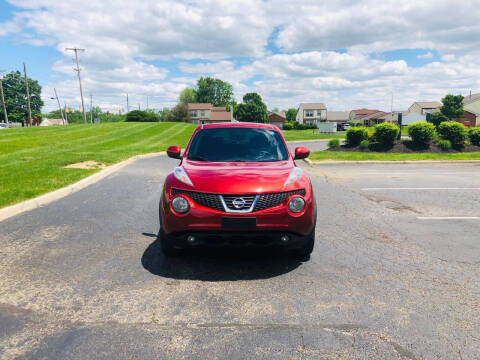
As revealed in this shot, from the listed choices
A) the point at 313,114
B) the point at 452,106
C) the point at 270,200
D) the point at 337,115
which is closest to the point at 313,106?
the point at 313,114

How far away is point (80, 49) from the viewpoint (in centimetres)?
5581

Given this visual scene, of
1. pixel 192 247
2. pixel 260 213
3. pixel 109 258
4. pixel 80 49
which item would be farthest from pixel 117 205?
pixel 80 49

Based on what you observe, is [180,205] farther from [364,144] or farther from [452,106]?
[452,106]

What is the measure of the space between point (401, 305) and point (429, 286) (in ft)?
2.04

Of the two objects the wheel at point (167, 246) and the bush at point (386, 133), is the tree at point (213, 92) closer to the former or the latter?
the bush at point (386, 133)

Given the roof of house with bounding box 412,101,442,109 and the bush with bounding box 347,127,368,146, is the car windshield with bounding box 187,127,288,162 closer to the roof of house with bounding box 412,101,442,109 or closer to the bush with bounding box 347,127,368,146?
the bush with bounding box 347,127,368,146

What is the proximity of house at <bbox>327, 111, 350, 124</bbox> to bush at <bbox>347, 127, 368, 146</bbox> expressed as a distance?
312ft

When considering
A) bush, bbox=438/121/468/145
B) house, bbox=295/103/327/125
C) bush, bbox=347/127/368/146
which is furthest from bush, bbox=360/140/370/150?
house, bbox=295/103/327/125

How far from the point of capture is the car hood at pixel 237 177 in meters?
3.71

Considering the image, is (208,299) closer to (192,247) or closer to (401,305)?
(192,247)

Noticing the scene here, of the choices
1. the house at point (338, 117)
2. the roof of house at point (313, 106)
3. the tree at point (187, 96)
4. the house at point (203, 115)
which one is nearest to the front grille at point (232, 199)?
the house at point (203, 115)

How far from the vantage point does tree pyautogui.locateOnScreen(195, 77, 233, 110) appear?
401 ft

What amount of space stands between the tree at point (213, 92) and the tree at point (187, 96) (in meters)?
1.59

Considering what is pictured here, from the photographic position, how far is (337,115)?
11631 cm
